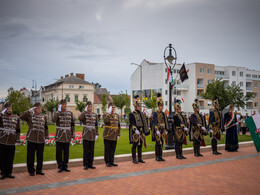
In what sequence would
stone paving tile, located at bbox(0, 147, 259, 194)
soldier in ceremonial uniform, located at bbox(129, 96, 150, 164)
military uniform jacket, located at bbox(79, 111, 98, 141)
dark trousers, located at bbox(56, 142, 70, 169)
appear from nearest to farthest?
1. stone paving tile, located at bbox(0, 147, 259, 194)
2. dark trousers, located at bbox(56, 142, 70, 169)
3. military uniform jacket, located at bbox(79, 111, 98, 141)
4. soldier in ceremonial uniform, located at bbox(129, 96, 150, 164)

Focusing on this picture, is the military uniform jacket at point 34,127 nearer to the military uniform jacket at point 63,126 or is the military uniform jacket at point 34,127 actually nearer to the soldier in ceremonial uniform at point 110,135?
the military uniform jacket at point 63,126

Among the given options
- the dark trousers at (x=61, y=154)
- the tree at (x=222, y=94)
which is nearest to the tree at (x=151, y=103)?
the tree at (x=222, y=94)

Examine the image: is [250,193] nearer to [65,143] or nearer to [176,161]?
[176,161]

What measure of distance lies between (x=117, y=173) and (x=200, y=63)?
5744cm

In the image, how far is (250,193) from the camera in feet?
20.2

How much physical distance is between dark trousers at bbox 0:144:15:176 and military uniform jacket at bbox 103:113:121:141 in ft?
9.52

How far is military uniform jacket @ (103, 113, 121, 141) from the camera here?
900 centimetres

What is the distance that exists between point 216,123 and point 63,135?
683 centimetres

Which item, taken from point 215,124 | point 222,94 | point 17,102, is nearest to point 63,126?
point 215,124

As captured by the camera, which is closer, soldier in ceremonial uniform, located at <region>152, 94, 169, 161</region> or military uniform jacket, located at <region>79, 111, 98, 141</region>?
military uniform jacket, located at <region>79, 111, 98, 141</region>

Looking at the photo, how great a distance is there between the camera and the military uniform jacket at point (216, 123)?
11820 millimetres

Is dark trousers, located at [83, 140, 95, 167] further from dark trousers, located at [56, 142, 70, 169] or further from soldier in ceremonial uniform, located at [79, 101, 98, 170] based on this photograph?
dark trousers, located at [56, 142, 70, 169]

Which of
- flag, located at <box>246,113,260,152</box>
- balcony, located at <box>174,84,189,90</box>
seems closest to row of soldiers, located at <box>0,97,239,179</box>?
flag, located at <box>246,113,260,152</box>

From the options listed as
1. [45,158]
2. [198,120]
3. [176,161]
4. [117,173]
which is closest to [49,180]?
[117,173]
